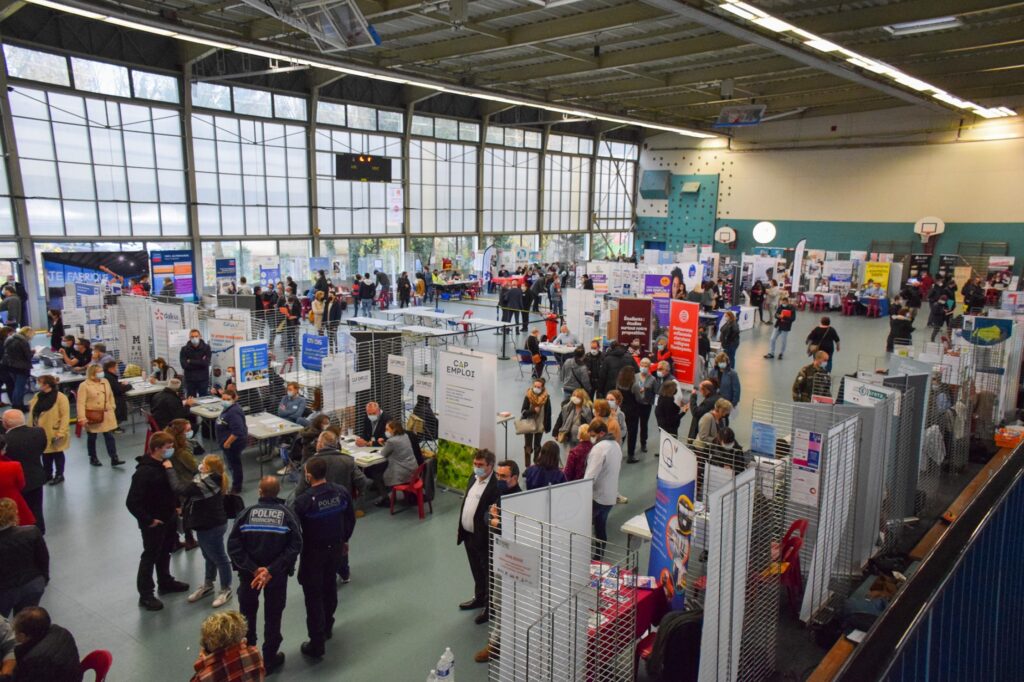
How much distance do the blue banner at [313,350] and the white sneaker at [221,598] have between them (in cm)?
423

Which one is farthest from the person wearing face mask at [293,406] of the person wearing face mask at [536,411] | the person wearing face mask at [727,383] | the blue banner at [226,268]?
the blue banner at [226,268]

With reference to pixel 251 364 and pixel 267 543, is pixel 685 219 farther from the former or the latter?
pixel 267 543

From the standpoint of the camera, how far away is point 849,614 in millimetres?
4820

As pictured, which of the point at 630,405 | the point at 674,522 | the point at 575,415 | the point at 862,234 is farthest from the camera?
the point at 862,234

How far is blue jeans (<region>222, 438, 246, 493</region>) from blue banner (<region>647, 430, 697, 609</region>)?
492 cm

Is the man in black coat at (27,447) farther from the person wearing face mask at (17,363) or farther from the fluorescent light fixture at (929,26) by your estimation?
the fluorescent light fixture at (929,26)

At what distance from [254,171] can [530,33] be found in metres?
10.7

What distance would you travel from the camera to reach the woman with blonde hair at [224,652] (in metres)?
3.35

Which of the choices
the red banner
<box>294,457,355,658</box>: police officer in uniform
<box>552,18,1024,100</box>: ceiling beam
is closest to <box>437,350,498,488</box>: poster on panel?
<box>294,457,355,658</box>: police officer in uniform

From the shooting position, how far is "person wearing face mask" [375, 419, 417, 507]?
7.20 metres

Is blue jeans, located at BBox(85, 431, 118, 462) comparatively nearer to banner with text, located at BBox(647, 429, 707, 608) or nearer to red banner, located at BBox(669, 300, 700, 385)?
banner with text, located at BBox(647, 429, 707, 608)

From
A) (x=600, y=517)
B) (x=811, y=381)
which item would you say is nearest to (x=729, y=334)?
(x=811, y=381)

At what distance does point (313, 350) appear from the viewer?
377 inches

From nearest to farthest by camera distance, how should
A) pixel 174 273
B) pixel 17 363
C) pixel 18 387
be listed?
1. pixel 17 363
2. pixel 18 387
3. pixel 174 273
